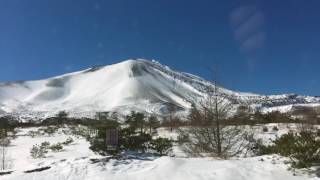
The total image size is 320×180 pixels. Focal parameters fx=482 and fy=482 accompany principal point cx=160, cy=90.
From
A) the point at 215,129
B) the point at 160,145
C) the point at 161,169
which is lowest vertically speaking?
the point at 161,169

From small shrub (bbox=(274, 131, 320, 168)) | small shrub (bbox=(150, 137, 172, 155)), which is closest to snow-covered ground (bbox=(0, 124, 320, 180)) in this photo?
small shrub (bbox=(274, 131, 320, 168))

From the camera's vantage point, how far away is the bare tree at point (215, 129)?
15164 millimetres

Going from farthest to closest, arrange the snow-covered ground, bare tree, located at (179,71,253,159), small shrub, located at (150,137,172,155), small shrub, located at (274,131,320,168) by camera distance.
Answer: small shrub, located at (150,137,172,155) < bare tree, located at (179,71,253,159) < small shrub, located at (274,131,320,168) < the snow-covered ground

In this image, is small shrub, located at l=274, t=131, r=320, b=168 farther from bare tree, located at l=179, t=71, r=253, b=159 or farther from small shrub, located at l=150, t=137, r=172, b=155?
small shrub, located at l=150, t=137, r=172, b=155

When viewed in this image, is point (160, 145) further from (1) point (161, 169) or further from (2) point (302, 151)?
(2) point (302, 151)

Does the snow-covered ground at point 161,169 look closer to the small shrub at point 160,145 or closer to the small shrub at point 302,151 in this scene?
the small shrub at point 302,151

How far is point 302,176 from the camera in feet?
30.8

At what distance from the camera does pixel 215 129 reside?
15195 millimetres

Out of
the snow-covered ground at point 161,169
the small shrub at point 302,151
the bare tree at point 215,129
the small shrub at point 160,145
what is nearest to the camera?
the snow-covered ground at point 161,169

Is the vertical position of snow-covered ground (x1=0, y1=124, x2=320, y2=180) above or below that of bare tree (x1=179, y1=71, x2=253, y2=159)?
below

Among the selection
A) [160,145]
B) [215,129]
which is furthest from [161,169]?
[160,145]

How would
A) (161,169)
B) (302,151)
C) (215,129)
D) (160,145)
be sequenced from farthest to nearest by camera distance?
(160,145)
(215,129)
(161,169)
(302,151)

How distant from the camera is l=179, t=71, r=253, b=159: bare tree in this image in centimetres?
1516

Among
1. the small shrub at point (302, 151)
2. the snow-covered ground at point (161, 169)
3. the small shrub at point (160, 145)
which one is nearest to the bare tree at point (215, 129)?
the small shrub at point (160, 145)
